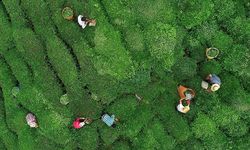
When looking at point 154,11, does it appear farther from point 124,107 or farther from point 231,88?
point 231,88

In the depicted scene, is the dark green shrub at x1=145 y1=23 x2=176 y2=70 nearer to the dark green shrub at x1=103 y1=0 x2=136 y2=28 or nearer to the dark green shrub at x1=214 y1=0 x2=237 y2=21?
the dark green shrub at x1=103 y1=0 x2=136 y2=28

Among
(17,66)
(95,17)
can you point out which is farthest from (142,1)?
(17,66)

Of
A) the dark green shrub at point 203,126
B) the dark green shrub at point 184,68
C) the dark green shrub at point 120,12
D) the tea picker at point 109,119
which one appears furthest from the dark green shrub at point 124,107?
the dark green shrub at point 120,12

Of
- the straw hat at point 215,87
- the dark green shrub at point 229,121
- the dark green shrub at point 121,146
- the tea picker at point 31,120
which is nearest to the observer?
the straw hat at point 215,87

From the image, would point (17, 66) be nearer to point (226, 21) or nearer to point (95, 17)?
point (95, 17)

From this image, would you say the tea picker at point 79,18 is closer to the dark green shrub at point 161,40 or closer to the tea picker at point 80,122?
the dark green shrub at point 161,40
